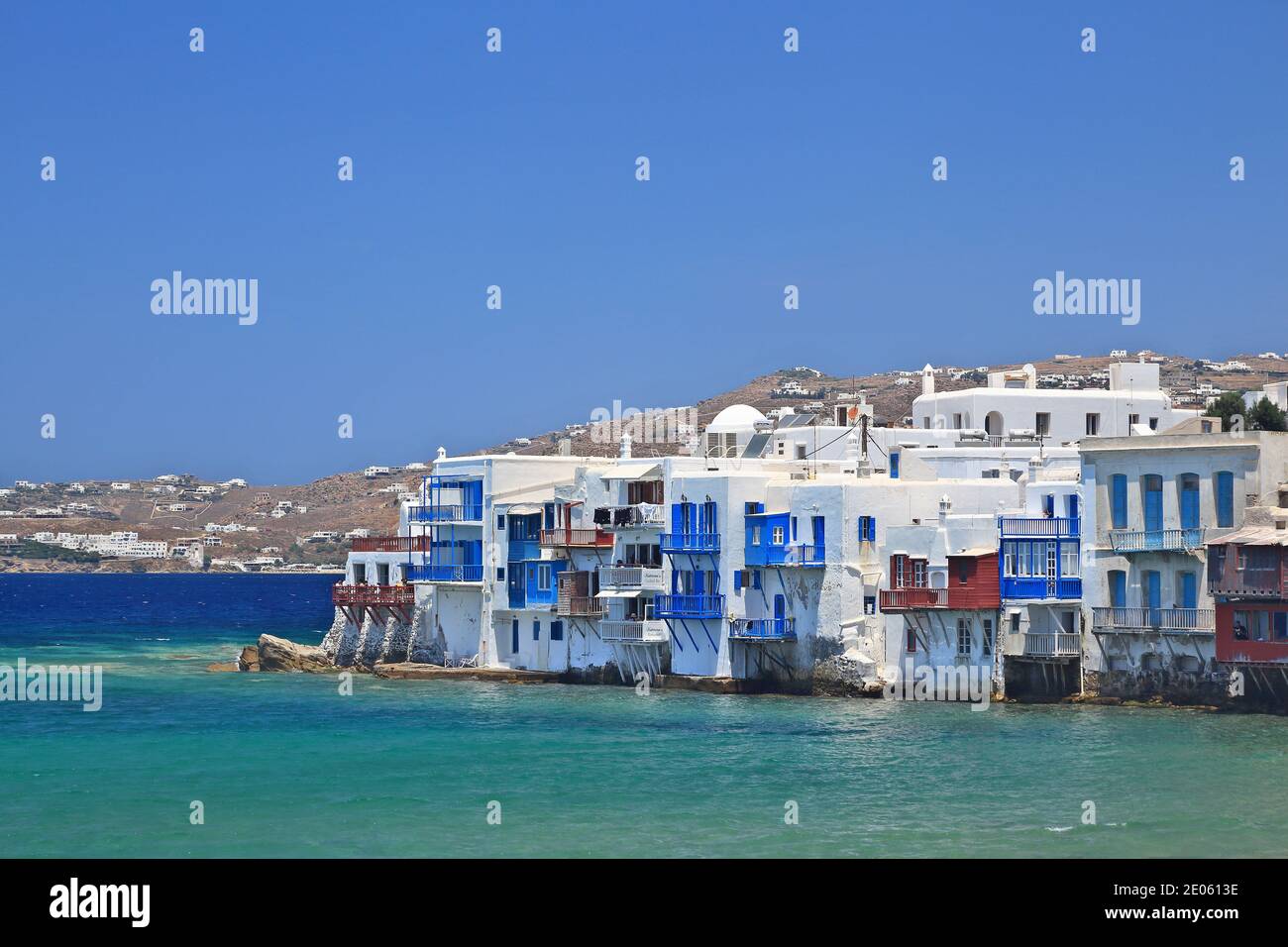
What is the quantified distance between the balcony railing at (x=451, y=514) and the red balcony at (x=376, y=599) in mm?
2767

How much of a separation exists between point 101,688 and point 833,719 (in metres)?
29.3

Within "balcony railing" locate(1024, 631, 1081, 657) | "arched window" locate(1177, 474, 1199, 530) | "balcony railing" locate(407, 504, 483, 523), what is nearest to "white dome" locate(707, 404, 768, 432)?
"balcony railing" locate(407, 504, 483, 523)

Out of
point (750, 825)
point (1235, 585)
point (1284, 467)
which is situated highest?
point (1284, 467)

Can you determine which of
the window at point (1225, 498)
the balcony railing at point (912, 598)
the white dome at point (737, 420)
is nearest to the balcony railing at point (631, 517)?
the balcony railing at point (912, 598)

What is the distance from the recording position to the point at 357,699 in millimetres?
59094

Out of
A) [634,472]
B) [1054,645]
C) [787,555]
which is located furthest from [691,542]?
[1054,645]

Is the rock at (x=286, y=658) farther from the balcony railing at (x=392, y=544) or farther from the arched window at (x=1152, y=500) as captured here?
the arched window at (x=1152, y=500)

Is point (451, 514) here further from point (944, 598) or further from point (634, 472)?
point (944, 598)

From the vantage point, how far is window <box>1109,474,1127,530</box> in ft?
165

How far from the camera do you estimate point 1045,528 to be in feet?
169

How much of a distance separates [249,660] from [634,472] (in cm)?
2040

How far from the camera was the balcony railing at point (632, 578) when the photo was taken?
59219mm
